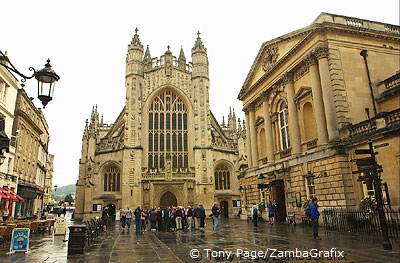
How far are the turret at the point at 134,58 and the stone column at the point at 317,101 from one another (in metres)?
25.6

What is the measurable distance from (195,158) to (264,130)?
541 inches

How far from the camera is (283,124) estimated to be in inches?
830

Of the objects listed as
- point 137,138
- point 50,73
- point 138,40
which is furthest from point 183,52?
point 50,73

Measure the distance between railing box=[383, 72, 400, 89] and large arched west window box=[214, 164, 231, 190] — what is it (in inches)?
976

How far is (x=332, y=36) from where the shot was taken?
1669cm

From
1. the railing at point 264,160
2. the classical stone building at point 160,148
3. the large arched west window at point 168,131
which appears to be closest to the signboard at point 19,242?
the railing at point 264,160

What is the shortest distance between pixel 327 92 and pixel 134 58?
28.1 m

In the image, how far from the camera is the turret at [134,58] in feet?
125

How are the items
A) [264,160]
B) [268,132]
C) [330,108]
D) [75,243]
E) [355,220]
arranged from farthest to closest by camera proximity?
[264,160]
[268,132]
[330,108]
[355,220]
[75,243]

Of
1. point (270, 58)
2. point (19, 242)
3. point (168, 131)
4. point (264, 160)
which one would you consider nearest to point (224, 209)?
point (168, 131)

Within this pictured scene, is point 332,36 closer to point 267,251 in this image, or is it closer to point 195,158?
point 267,251

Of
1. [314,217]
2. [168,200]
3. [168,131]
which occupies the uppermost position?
[168,131]

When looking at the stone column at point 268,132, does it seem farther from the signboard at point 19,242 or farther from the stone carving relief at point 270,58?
the signboard at point 19,242

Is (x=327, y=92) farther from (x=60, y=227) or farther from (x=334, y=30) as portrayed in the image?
(x=60, y=227)
